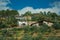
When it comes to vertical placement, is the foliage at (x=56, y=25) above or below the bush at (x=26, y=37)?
above

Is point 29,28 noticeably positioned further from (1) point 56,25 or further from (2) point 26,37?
(1) point 56,25

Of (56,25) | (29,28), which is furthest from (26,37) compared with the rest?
(56,25)

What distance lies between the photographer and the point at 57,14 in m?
5.43

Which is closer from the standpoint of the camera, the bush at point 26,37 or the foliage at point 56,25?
the bush at point 26,37

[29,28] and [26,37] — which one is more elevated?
[29,28]

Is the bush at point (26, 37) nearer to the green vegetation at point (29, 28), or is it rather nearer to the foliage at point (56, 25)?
the green vegetation at point (29, 28)

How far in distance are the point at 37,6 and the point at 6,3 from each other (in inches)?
31.8

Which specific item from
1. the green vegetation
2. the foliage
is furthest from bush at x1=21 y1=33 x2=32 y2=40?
the foliage

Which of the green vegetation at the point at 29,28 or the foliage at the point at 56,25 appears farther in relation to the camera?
the foliage at the point at 56,25

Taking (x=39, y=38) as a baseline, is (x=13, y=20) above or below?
above

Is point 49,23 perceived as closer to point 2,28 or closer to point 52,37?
point 52,37

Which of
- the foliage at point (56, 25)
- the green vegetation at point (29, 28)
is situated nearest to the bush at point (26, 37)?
the green vegetation at point (29, 28)

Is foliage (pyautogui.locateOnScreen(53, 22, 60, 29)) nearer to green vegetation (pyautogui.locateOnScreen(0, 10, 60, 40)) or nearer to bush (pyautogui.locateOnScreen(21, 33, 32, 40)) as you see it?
green vegetation (pyautogui.locateOnScreen(0, 10, 60, 40))

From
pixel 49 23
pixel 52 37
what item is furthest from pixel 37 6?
pixel 52 37
